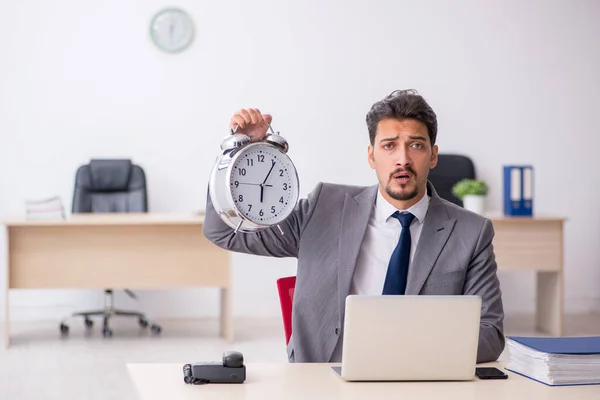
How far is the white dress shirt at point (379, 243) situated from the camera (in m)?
2.40

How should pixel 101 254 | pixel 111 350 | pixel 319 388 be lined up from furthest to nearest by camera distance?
pixel 101 254
pixel 111 350
pixel 319 388

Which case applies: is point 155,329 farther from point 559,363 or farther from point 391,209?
point 559,363

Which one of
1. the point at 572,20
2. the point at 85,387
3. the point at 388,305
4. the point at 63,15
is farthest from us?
the point at 572,20

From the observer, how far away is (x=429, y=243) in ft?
7.73

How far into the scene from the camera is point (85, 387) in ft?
14.1

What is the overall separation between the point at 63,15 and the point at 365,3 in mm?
2084

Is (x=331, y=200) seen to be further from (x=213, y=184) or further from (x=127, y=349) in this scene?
(x=127, y=349)

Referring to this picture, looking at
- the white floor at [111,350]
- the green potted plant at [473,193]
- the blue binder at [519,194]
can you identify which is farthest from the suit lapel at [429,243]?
the blue binder at [519,194]

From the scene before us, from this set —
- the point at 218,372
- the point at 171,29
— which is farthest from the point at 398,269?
the point at 171,29

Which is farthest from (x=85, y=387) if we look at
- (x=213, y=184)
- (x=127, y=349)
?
(x=213, y=184)

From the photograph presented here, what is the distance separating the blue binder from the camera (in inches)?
221

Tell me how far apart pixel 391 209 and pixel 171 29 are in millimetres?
4007

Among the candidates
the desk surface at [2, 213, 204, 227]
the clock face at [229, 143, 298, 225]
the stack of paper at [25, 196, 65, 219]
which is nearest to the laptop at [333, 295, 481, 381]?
the clock face at [229, 143, 298, 225]

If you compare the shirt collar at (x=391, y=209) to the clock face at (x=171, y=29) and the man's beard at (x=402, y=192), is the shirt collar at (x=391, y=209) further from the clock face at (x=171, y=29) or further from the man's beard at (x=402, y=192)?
the clock face at (x=171, y=29)
